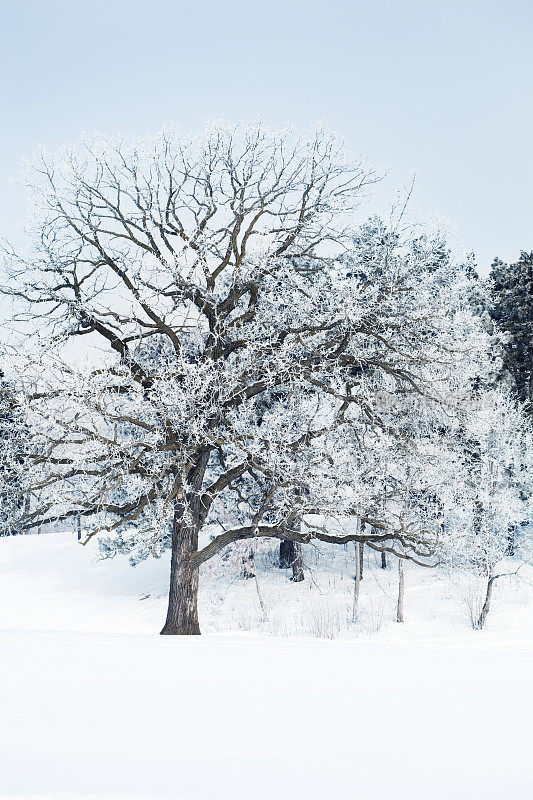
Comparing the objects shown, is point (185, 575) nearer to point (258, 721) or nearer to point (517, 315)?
point (258, 721)

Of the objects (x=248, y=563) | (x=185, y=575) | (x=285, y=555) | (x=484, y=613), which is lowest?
(x=484, y=613)

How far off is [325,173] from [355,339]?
3360 millimetres

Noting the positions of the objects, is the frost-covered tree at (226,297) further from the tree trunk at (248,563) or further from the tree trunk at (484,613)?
the tree trunk at (248,563)

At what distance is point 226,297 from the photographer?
46.2 feet

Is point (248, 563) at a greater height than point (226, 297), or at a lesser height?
lesser

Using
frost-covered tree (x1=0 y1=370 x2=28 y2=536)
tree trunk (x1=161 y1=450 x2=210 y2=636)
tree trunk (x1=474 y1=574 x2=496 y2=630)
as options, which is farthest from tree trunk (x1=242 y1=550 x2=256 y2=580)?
frost-covered tree (x1=0 y1=370 x2=28 y2=536)

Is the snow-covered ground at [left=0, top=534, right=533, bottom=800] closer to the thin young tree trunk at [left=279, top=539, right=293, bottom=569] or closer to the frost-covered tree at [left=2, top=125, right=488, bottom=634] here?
the frost-covered tree at [left=2, top=125, right=488, bottom=634]

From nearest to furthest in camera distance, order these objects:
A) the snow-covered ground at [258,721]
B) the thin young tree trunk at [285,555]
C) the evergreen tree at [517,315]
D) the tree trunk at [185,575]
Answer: the snow-covered ground at [258,721] → the tree trunk at [185,575] → the thin young tree trunk at [285,555] → the evergreen tree at [517,315]

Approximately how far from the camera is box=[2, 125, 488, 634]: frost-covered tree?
1222 cm

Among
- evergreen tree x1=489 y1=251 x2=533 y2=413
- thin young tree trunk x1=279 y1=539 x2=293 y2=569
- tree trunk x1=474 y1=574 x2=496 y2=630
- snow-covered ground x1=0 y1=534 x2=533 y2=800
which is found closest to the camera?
snow-covered ground x1=0 y1=534 x2=533 y2=800

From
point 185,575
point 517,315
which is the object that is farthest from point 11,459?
point 517,315

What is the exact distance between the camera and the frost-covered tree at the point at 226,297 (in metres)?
12.2

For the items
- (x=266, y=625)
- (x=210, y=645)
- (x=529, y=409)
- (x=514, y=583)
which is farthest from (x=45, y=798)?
(x=529, y=409)

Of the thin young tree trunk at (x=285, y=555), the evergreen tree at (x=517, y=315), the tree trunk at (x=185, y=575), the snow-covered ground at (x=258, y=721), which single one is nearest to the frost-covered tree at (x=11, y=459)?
the tree trunk at (x=185, y=575)
